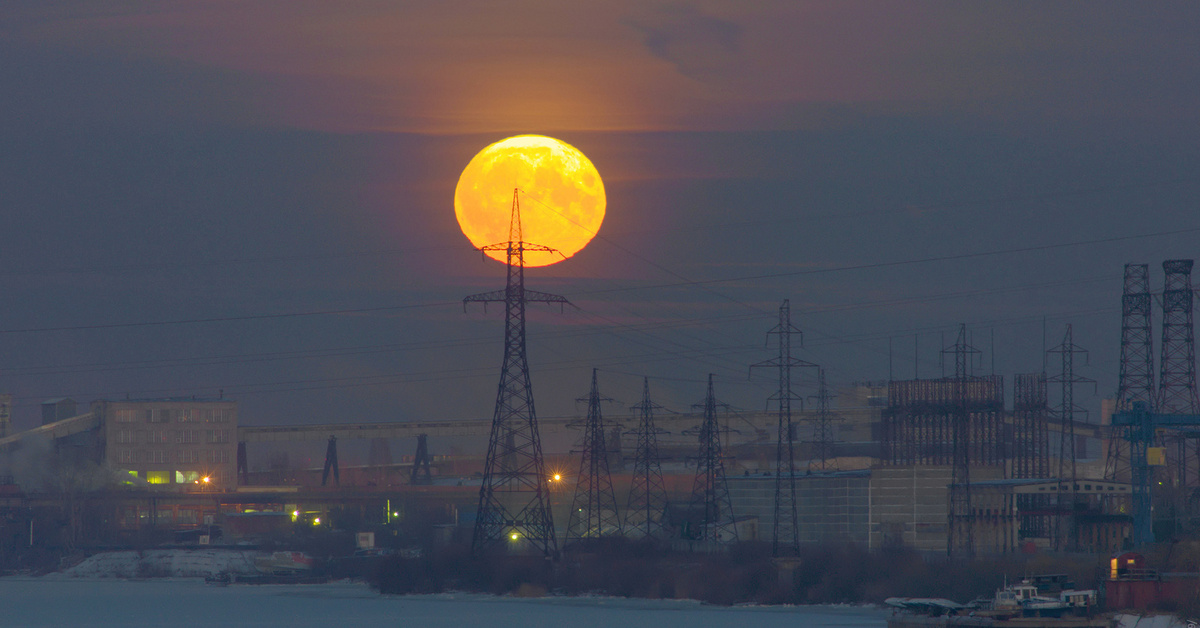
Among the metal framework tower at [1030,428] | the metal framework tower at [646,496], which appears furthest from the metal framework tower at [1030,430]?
the metal framework tower at [646,496]

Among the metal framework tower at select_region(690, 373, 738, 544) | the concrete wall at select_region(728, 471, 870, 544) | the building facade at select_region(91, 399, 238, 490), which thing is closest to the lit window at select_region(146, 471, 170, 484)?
the building facade at select_region(91, 399, 238, 490)

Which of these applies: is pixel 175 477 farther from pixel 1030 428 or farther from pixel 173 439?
pixel 1030 428

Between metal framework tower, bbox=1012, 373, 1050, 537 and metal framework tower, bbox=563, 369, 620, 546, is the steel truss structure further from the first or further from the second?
metal framework tower, bbox=563, 369, 620, 546

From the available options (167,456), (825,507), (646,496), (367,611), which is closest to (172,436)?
(167,456)

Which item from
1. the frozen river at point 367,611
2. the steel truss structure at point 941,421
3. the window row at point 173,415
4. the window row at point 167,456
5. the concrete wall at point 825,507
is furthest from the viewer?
the window row at point 173,415

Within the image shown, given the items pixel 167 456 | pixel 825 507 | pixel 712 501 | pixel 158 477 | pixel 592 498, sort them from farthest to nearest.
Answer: pixel 167 456
pixel 158 477
pixel 592 498
pixel 712 501
pixel 825 507

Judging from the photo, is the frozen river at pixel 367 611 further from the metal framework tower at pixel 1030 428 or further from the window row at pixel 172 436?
the window row at pixel 172 436

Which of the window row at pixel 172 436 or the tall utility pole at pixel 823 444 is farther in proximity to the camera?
the window row at pixel 172 436
